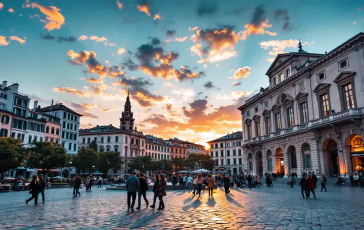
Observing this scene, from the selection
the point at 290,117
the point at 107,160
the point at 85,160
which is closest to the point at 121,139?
the point at 107,160

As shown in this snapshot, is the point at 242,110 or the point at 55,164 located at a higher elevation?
the point at 242,110

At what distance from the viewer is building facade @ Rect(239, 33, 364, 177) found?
3086cm

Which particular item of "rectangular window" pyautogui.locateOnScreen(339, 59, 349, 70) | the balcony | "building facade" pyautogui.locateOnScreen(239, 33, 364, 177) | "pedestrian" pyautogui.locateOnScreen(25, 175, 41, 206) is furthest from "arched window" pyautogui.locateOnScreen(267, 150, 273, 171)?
"pedestrian" pyautogui.locateOnScreen(25, 175, 41, 206)

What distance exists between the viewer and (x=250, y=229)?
7.72 meters

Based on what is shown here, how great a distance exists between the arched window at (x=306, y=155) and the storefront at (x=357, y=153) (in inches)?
273

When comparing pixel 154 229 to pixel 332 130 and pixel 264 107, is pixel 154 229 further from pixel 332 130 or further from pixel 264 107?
pixel 264 107

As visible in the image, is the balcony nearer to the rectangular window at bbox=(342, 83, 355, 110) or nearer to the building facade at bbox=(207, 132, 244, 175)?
the rectangular window at bbox=(342, 83, 355, 110)

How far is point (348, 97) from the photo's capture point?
104 ft

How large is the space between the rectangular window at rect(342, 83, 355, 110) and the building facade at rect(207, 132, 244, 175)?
61.6 meters

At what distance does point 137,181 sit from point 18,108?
5471 cm

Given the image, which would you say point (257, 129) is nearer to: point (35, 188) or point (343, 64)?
point (343, 64)

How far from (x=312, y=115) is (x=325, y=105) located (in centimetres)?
240

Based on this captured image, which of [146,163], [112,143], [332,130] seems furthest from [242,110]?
[112,143]

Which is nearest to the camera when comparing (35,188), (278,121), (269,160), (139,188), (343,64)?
(139,188)
